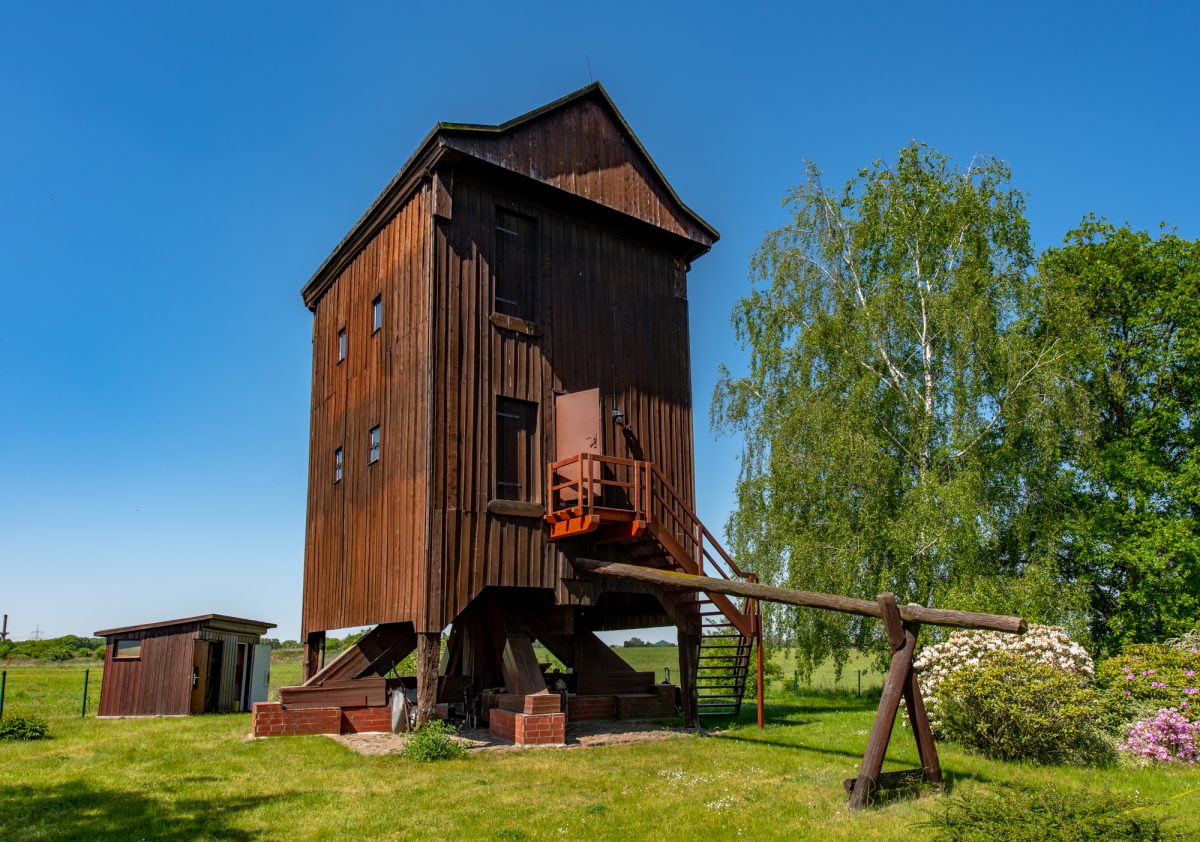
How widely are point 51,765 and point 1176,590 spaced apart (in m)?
26.4

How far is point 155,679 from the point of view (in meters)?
24.2

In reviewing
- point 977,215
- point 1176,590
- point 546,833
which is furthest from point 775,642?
point 546,833

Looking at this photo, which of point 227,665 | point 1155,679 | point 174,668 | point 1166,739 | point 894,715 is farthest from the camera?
point 227,665

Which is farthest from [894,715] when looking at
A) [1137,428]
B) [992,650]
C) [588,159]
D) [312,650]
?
[1137,428]

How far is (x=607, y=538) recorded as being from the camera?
17578mm

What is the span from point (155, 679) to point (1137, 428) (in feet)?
A: 93.6

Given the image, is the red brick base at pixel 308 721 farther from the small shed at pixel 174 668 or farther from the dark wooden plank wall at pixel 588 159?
the dark wooden plank wall at pixel 588 159

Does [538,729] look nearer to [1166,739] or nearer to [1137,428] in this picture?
[1166,739]

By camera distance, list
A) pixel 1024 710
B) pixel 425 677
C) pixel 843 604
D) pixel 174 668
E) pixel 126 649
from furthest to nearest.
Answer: pixel 126 649, pixel 174 668, pixel 425 677, pixel 1024 710, pixel 843 604

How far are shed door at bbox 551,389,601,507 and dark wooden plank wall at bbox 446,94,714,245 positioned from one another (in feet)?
15.2

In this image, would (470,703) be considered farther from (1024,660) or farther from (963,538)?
(963,538)

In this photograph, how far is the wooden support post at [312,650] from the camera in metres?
22.5

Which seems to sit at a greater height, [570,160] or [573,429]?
[570,160]

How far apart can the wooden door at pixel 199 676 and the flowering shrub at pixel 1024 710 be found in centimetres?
1928
